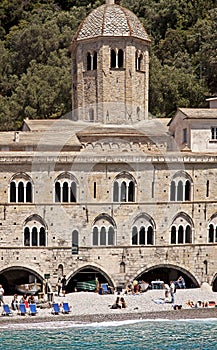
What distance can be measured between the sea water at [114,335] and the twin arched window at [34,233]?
6801 mm

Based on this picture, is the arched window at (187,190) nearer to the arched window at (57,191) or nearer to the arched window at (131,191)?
the arched window at (131,191)

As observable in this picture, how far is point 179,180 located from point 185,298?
6.37 m

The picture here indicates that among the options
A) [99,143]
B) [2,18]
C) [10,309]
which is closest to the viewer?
[10,309]

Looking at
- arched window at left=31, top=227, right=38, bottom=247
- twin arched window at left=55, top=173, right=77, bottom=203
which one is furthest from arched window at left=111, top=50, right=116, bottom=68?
arched window at left=31, top=227, right=38, bottom=247

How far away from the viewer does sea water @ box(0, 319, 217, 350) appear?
3089 cm

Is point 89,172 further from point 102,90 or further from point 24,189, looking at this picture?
point 102,90

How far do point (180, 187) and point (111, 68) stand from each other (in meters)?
9.19

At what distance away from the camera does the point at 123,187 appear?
1615 inches

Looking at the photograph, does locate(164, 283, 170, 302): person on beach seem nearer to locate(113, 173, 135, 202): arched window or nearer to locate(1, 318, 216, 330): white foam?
locate(1, 318, 216, 330): white foam

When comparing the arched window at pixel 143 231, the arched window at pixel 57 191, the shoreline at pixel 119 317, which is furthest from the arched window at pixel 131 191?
the shoreline at pixel 119 317

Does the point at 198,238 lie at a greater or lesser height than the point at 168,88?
lesser

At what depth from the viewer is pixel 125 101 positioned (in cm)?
4600

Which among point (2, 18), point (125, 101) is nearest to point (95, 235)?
point (125, 101)

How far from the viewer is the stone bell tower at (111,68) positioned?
46.0 metres
